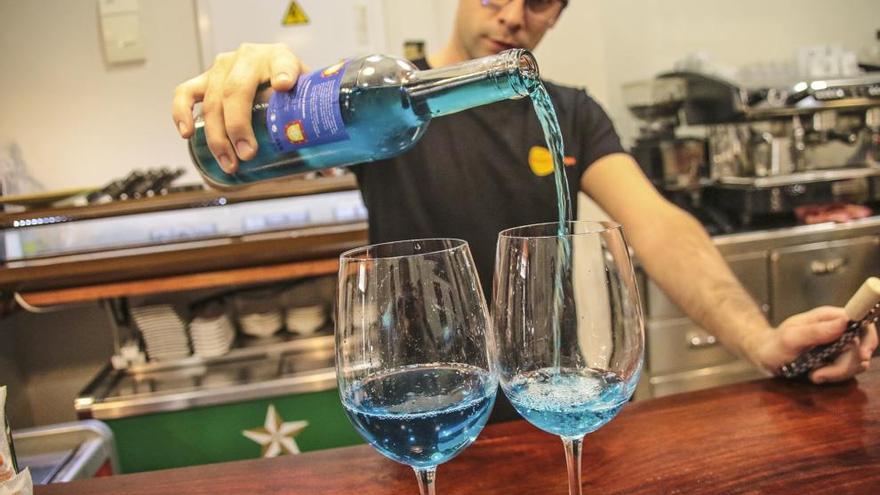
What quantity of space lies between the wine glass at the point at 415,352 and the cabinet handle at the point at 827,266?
7.55 ft

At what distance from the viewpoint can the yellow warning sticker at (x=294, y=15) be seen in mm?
2750

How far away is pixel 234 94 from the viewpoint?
32.5 inches

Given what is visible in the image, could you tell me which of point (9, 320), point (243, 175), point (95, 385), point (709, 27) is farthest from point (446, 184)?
point (709, 27)

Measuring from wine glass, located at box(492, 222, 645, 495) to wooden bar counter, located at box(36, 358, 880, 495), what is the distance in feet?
0.58

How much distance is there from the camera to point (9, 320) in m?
2.68

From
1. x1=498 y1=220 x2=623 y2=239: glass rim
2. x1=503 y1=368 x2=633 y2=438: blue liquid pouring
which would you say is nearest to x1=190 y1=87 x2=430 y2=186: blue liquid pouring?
x1=498 y1=220 x2=623 y2=239: glass rim

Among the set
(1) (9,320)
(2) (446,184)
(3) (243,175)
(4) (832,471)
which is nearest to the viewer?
(4) (832,471)

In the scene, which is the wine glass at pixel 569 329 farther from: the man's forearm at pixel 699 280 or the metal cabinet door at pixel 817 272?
the metal cabinet door at pixel 817 272

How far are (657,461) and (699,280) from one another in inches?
20.6

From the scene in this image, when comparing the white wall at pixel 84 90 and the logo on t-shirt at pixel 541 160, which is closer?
the logo on t-shirt at pixel 541 160

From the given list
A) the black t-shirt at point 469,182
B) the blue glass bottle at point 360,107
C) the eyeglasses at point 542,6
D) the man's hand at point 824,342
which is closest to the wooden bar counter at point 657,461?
the man's hand at point 824,342

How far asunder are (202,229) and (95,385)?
0.60 metres

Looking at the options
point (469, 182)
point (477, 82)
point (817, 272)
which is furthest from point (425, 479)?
point (817, 272)

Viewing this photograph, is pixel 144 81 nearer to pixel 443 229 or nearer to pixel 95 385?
pixel 95 385
